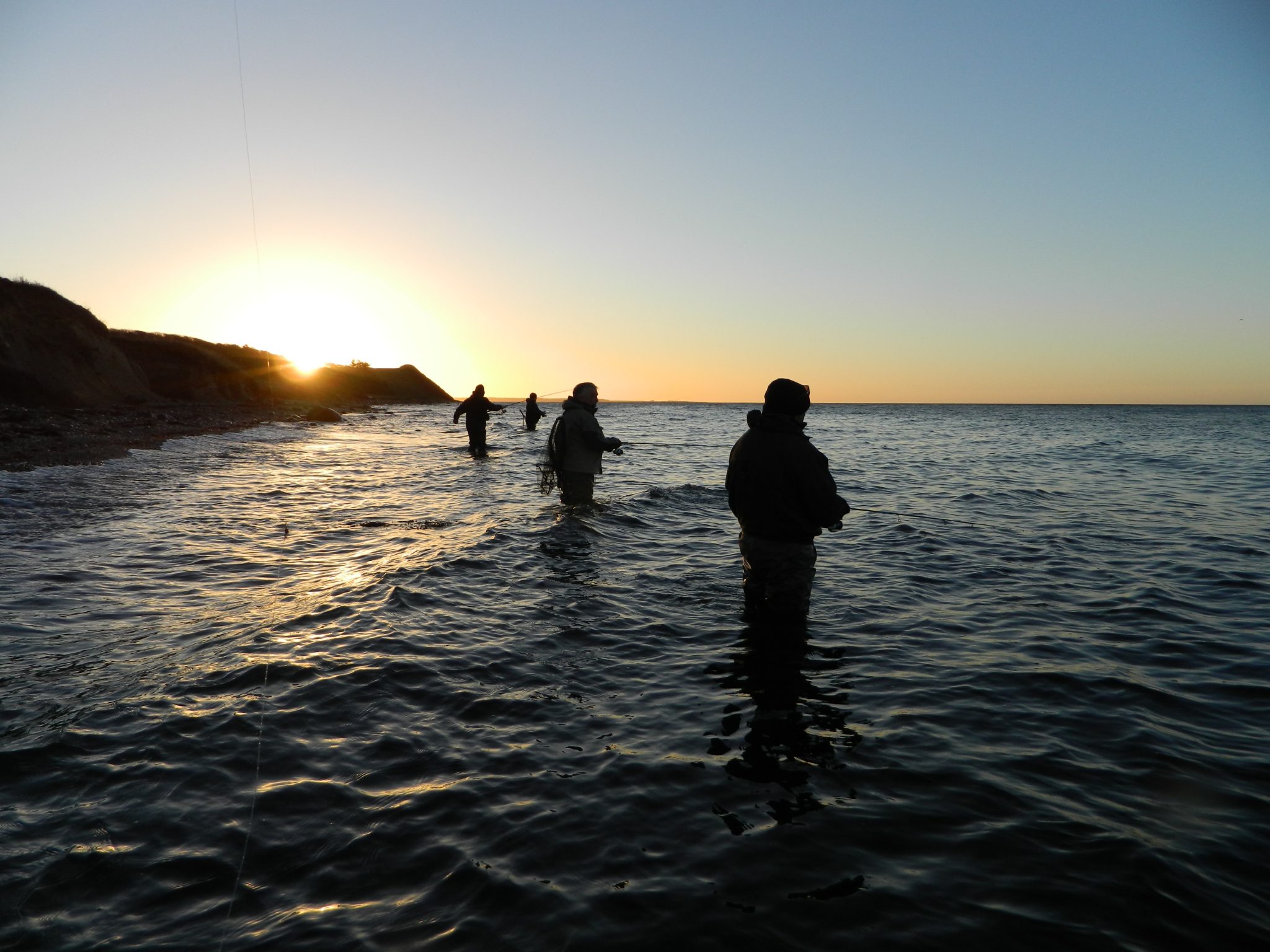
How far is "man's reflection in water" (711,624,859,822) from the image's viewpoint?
16.8 feet

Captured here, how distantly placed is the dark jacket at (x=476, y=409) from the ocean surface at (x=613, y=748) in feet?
50.9

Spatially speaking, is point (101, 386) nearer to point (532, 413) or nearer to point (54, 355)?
point (54, 355)

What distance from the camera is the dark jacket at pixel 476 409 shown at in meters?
28.0

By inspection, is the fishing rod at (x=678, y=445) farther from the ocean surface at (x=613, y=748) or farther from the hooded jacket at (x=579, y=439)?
the ocean surface at (x=613, y=748)

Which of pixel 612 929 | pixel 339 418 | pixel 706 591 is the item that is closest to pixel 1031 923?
pixel 612 929

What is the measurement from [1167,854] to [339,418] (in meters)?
57.2

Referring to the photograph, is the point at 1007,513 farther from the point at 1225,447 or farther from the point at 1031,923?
the point at 1225,447

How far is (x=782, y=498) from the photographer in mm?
7574

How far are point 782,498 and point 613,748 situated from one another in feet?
10.5

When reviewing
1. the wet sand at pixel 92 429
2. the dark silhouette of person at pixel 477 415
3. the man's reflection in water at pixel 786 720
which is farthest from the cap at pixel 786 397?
the dark silhouette of person at pixel 477 415

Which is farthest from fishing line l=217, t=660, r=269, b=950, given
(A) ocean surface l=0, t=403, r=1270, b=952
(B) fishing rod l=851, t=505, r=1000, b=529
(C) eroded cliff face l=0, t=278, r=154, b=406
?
(C) eroded cliff face l=0, t=278, r=154, b=406

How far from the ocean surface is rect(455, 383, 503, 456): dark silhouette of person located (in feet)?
50.6

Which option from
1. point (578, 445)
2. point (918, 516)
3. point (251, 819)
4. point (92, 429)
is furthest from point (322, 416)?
point (251, 819)

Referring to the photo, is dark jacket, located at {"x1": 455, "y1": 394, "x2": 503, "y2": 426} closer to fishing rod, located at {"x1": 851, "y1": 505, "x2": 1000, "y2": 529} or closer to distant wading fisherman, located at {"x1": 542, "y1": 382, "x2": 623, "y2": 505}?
distant wading fisherman, located at {"x1": 542, "y1": 382, "x2": 623, "y2": 505}
